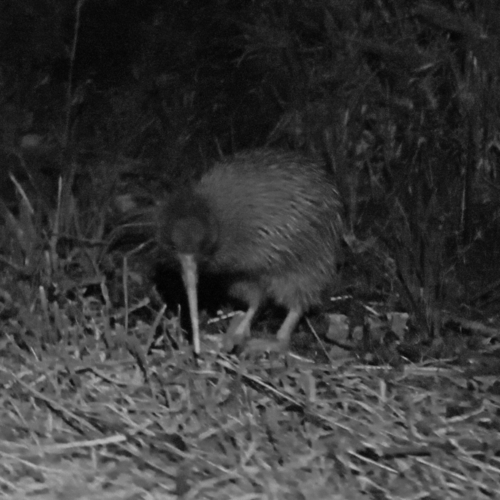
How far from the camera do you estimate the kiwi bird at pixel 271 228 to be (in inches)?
163

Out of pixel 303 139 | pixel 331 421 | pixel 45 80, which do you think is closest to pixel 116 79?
pixel 45 80

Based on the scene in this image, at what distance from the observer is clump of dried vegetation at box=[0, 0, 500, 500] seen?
10.4 feet

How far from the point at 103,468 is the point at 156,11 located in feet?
10.1

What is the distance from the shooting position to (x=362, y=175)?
195 inches

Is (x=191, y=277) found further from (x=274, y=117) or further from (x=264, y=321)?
(x=274, y=117)

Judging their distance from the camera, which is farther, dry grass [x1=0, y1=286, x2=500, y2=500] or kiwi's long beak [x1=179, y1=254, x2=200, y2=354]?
kiwi's long beak [x1=179, y1=254, x2=200, y2=354]

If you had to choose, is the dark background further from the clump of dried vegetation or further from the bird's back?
the bird's back

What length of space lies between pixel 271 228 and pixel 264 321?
0.51 metres

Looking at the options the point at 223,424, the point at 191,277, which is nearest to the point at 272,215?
the point at 191,277

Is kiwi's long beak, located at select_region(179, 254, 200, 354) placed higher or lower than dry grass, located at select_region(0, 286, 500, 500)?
higher

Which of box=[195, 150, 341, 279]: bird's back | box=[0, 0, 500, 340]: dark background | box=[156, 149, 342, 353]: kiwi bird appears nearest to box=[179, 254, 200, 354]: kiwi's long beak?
A: box=[156, 149, 342, 353]: kiwi bird

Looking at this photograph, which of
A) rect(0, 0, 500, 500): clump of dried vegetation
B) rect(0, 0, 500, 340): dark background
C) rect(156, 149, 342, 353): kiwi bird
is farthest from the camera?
rect(0, 0, 500, 340): dark background

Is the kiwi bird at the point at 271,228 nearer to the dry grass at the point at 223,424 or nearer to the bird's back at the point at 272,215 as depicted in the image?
the bird's back at the point at 272,215

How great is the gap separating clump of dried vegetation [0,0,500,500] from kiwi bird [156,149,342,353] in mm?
154
